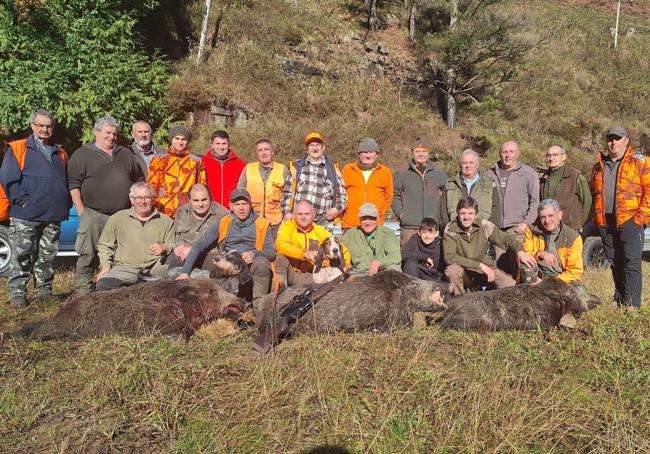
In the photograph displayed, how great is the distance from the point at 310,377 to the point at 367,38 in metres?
18.7

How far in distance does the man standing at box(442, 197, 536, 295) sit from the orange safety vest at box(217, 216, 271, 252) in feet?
6.70

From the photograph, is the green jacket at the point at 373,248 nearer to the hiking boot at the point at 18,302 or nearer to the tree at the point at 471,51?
the hiking boot at the point at 18,302

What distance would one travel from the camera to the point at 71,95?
10750 millimetres

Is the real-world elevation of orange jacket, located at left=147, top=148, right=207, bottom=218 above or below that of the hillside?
below

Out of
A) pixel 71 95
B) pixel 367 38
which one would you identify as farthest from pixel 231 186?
pixel 367 38

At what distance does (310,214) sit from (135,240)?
1931mm

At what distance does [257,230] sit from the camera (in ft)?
16.4

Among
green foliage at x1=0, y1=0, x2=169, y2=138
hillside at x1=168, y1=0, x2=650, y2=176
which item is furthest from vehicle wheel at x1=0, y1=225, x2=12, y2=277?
hillside at x1=168, y1=0, x2=650, y2=176

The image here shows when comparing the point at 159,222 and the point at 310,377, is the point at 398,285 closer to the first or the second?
the point at 310,377

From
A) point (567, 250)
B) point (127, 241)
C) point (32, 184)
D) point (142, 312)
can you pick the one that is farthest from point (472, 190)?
point (32, 184)

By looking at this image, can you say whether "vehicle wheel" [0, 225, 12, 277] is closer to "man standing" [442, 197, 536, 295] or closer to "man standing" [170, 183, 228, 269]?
"man standing" [170, 183, 228, 269]

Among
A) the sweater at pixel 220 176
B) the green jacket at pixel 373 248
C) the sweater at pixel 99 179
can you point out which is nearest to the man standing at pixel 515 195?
the green jacket at pixel 373 248

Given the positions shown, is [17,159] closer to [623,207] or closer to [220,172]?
[220,172]

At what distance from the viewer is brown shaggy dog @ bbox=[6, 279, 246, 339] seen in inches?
149
